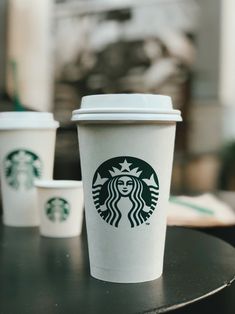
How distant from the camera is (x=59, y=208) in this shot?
0.87 m

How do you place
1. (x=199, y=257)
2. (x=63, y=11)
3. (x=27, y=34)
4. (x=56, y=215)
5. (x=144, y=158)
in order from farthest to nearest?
(x=63, y=11)
(x=27, y=34)
(x=56, y=215)
(x=199, y=257)
(x=144, y=158)

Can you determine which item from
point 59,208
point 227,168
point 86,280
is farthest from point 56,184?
point 227,168

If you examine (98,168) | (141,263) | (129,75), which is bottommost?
(129,75)

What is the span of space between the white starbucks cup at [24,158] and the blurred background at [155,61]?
3.05 metres

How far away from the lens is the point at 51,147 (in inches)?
37.1

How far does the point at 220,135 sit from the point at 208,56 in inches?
27.2

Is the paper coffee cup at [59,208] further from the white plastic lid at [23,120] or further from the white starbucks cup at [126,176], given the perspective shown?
the white starbucks cup at [126,176]

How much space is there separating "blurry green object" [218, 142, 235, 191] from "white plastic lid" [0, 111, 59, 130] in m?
3.17

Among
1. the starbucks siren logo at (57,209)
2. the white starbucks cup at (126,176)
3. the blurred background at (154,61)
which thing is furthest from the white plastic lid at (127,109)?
the blurred background at (154,61)

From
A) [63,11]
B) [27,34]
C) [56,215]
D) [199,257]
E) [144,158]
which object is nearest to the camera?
[144,158]

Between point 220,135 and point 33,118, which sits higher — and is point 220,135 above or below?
below

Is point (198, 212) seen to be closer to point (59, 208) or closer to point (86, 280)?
point (59, 208)

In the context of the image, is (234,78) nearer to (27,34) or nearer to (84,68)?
(84,68)

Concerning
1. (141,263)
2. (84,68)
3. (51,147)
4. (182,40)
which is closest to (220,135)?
(182,40)
